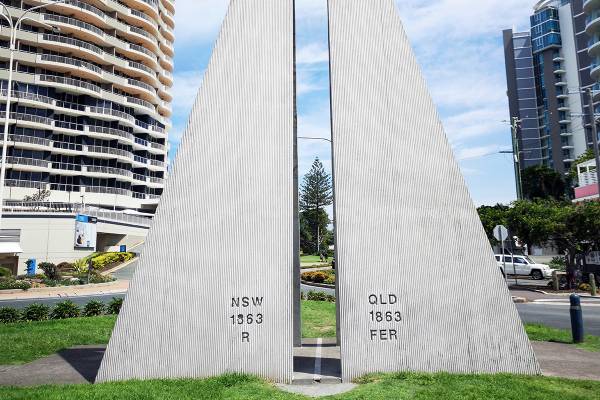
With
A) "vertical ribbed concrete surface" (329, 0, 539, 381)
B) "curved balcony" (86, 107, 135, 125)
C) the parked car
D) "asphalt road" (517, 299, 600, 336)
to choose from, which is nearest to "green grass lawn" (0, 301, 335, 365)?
"vertical ribbed concrete surface" (329, 0, 539, 381)

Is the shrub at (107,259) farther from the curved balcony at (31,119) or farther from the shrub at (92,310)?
the curved balcony at (31,119)

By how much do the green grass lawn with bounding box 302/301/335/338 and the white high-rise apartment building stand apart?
40.0 metres

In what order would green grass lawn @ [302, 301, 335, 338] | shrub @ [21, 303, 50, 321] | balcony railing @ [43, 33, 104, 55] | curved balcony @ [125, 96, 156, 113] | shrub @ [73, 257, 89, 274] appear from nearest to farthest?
1. green grass lawn @ [302, 301, 335, 338]
2. shrub @ [21, 303, 50, 321]
3. shrub @ [73, 257, 89, 274]
4. balcony railing @ [43, 33, 104, 55]
5. curved balcony @ [125, 96, 156, 113]

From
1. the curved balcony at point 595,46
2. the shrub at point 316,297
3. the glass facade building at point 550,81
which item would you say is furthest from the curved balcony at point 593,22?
the shrub at point 316,297

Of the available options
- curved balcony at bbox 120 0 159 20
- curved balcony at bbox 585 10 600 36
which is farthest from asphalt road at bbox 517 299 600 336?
curved balcony at bbox 120 0 159 20

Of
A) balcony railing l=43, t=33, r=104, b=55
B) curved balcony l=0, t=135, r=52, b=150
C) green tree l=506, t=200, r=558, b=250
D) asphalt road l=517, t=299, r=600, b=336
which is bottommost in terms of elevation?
asphalt road l=517, t=299, r=600, b=336

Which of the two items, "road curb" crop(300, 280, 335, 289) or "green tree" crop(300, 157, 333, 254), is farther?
"green tree" crop(300, 157, 333, 254)

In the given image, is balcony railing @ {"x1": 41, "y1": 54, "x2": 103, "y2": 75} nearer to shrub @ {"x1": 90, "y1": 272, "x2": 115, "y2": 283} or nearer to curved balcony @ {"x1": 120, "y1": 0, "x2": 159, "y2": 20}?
curved balcony @ {"x1": 120, "y1": 0, "x2": 159, "y2": 20}

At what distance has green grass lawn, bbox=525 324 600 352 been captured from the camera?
31.4ft

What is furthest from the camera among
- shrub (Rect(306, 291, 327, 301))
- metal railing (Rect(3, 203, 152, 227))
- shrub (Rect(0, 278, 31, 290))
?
metal railing (Rect(3, 203, 152, 227))

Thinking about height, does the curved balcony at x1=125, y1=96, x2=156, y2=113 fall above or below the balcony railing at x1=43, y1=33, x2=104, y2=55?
below

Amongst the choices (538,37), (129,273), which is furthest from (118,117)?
(538,37)

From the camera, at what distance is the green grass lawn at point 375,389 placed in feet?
19.3

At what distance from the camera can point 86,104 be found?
50.3 m
